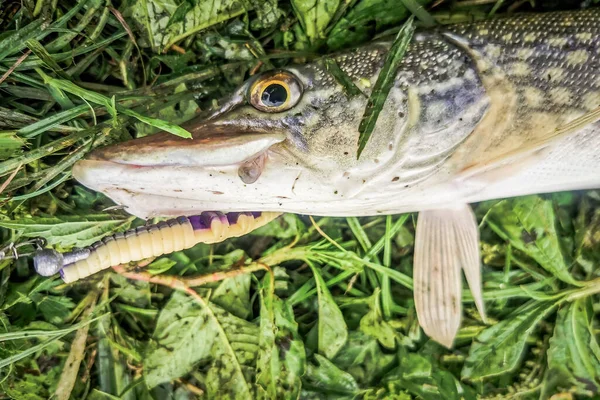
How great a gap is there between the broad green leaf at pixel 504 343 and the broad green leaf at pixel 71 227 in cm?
119

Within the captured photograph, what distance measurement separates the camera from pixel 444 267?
147 cm

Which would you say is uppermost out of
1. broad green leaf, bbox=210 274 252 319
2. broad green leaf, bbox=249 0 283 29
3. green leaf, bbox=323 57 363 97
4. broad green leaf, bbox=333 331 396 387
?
broad green leaf, bbox=249 0 283 29

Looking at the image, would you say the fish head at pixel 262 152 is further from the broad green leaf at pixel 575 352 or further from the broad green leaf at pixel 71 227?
the broad green leaf at pixel 575 352

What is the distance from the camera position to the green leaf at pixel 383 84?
1.17 meters

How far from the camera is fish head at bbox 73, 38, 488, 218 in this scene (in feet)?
3.80

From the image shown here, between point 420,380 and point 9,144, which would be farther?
point 420,380

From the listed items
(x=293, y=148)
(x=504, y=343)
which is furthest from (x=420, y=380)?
(x=293, y=148)

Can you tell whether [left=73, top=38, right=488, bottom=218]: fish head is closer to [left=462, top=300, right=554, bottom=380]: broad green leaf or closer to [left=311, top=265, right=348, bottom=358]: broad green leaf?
[left=311, top=265, right=348, bottom=358]: broad green leaf

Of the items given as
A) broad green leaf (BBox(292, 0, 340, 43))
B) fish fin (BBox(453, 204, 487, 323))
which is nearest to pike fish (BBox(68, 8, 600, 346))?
fish fin (BBox(453, 204, 487, 323))

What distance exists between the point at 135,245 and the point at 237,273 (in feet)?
1.24

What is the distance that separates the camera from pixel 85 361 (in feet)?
5.49

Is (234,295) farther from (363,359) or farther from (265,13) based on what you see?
(265,13)

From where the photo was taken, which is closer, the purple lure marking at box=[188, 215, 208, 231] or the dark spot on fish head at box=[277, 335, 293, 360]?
the purple lure marking at box=[188, 215, 208, 231]

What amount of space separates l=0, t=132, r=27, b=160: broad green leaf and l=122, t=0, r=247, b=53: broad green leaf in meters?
0.48
